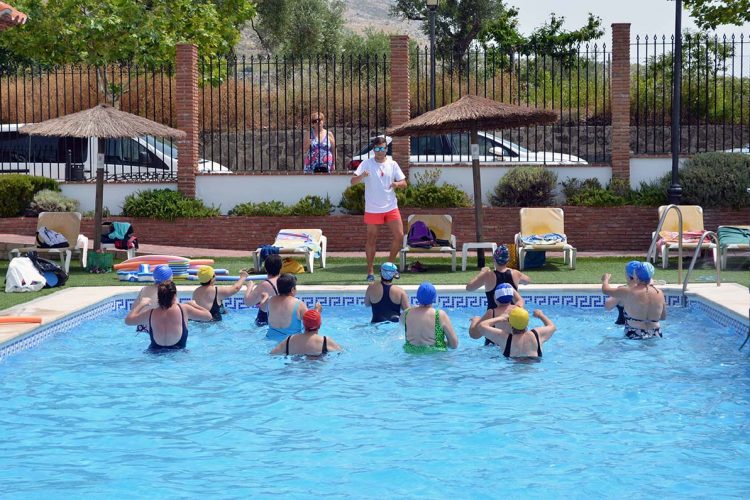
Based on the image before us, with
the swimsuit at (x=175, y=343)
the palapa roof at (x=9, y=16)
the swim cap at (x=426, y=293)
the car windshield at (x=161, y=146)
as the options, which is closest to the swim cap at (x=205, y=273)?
the swimsuit at (x=175, y=343)

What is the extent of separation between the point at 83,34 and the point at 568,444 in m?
21.5

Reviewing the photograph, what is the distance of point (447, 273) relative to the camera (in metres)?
16.6

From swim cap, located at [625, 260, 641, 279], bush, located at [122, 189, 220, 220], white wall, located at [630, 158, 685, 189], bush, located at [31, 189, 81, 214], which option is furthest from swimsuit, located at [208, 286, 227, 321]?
white wall, located at [630, 158, 685, 189]

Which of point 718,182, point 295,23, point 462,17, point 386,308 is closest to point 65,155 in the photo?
point 386,308

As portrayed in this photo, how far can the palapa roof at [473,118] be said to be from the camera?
53.3ft

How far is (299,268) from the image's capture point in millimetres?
16172

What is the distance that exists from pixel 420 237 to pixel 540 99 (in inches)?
711

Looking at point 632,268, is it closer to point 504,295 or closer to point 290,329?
point 504,295

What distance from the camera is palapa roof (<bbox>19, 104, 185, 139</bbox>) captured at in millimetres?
16188

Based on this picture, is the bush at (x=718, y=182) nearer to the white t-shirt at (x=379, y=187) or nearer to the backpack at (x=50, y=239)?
the white t-shirt at (x=379, y=187)


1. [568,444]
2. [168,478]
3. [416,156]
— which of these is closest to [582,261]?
[416,156]

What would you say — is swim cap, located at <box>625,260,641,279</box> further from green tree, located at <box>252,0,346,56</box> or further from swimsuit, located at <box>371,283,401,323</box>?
green tree, located at <box>252,0,346,56</box>

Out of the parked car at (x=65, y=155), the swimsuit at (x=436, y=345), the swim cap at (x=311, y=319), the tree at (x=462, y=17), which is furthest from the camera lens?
the tree at (x=462, y=17)

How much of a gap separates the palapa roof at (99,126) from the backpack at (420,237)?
3813 millimetres
